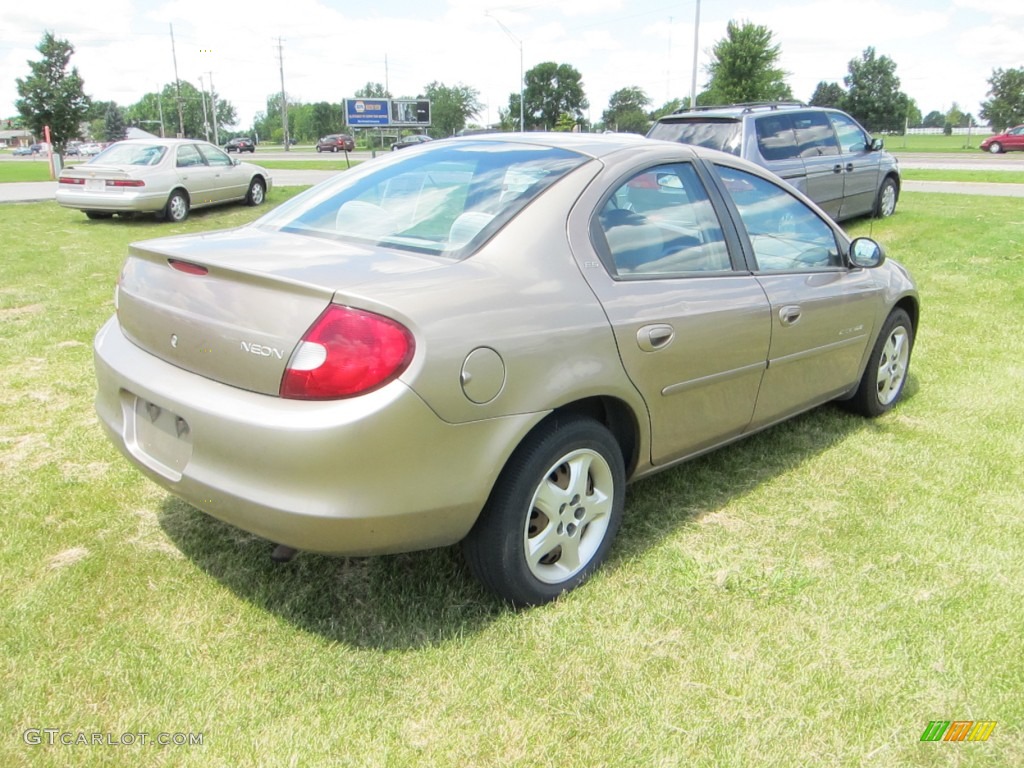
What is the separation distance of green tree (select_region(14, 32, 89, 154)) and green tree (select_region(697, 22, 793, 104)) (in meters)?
24.1

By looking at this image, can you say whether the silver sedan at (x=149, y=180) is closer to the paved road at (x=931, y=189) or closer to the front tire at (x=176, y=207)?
the front tire at (x=176, y=207)

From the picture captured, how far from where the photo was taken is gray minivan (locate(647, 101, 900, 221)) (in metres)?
9.35

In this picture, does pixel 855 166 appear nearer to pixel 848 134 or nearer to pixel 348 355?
pixel 848 134

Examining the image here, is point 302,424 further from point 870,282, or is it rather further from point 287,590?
point 870,282

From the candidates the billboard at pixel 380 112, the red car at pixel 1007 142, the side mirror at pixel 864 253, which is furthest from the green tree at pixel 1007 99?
the side mirror at pixel 864 253

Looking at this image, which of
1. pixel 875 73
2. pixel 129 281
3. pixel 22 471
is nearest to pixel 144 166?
pixel 22 471

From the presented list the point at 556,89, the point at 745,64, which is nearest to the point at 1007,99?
the point at 745,64

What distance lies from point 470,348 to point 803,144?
345 inches

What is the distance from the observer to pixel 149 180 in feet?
41.8

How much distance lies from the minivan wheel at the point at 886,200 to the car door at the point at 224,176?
10.4m

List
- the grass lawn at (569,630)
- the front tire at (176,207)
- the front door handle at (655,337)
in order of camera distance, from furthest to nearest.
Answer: the front tire at (176,207)
the front door handle at (655,337)
the grass lawn at (569,630)

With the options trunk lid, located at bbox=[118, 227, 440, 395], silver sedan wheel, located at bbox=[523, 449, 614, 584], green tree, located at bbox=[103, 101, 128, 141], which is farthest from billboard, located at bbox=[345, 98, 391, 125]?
green tree, located at bbox=[103, 101, 128, 141]

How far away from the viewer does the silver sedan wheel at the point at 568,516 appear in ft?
9.10

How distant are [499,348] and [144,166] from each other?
40.5 ft
